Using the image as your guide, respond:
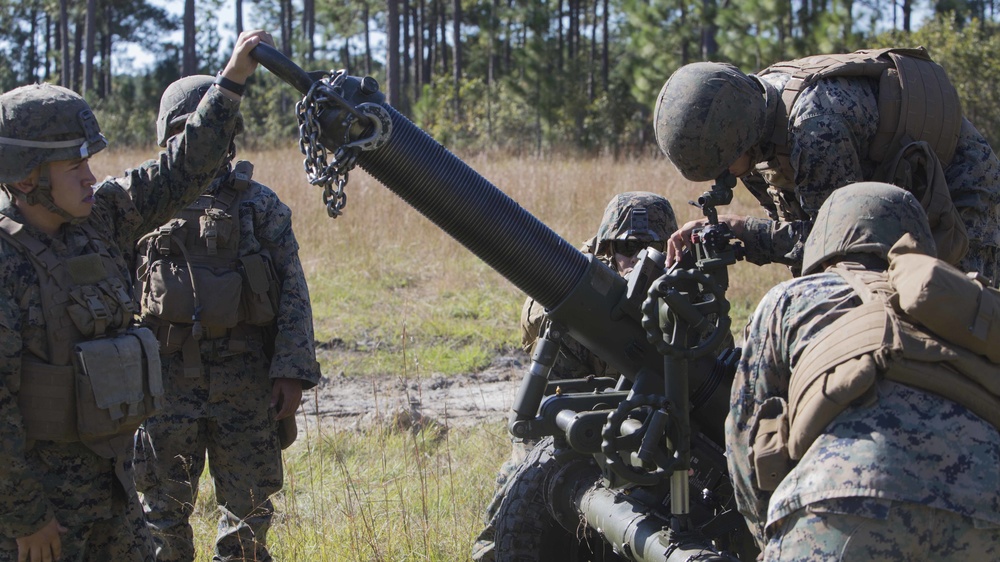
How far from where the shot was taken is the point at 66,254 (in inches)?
125

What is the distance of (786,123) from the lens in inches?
148

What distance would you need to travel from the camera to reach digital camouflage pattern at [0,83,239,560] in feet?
9.76

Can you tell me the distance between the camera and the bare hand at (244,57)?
336cm

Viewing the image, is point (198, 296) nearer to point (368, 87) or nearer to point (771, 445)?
point (368, 87)

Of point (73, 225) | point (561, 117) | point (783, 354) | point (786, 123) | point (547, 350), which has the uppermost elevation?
point (786, 123)

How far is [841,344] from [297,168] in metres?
13.4

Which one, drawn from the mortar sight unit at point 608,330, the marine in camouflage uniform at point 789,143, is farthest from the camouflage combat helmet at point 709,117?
the mortar sight unit at point 608,330

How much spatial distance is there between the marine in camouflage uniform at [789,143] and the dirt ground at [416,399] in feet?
9.26

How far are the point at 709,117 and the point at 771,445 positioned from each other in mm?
1420

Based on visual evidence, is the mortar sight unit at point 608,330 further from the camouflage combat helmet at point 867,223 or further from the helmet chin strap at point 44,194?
the helmet chin strap at point 44,194

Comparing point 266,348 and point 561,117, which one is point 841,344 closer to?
point 266,348

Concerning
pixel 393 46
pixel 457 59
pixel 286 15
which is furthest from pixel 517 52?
pixel 286 15

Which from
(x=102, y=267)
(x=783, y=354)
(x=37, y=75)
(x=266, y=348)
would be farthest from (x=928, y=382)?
(x=37, y=75)

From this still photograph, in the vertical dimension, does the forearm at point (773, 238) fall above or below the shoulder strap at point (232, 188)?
below
